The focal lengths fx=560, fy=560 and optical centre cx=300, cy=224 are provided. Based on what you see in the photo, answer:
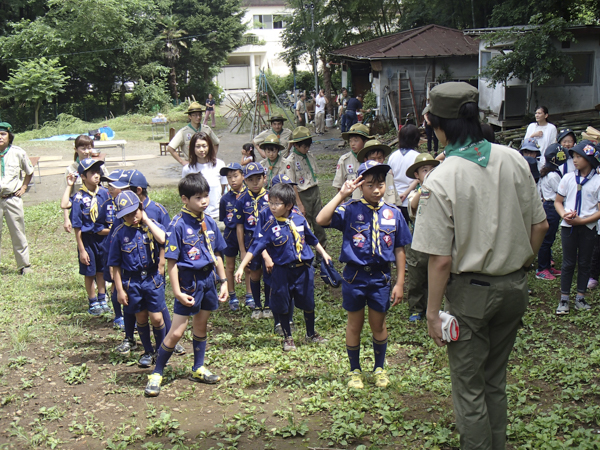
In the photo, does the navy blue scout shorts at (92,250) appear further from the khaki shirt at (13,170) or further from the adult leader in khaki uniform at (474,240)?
the adult leader in khaki uniform at (474,240)

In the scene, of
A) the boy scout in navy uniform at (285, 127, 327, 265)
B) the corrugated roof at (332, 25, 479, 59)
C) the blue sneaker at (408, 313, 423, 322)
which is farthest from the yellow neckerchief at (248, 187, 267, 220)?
the corrugated roof at (332, 25, 479, 59)

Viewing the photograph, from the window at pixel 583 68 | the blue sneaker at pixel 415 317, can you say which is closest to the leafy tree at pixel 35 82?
the window at pixel 583 68

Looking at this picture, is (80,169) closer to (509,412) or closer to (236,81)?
(509,412)

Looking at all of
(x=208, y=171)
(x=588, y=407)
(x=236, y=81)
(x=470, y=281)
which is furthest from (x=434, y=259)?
(x=236, y=81)

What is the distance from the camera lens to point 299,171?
7.91 m

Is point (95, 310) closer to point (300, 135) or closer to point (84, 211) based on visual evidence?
point (84, 211)

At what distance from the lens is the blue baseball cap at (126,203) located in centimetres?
506

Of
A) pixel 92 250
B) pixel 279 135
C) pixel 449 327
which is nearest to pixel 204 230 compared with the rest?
pixel 92 250

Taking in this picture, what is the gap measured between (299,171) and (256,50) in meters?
48.9

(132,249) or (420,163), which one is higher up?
(420,163)

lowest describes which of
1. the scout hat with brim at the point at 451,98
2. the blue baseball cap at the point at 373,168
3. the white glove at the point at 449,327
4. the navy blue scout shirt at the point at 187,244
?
the white glove at the point at 449,327

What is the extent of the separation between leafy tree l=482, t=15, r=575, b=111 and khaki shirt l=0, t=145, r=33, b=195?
13.4m

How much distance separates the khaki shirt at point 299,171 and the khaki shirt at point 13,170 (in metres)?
4.14

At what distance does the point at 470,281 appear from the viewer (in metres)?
3.12
